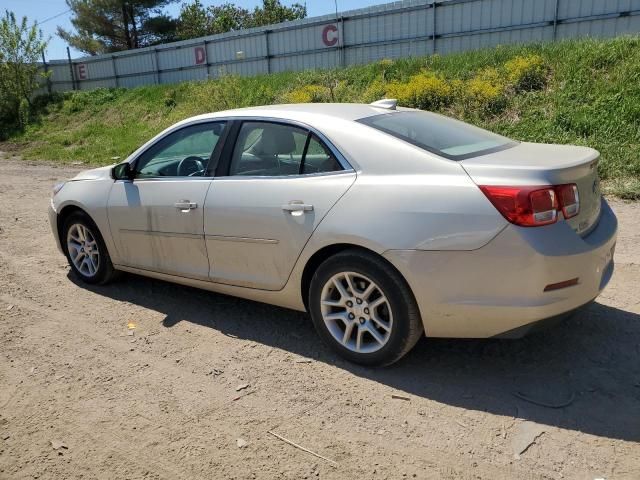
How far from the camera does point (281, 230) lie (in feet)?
11.6

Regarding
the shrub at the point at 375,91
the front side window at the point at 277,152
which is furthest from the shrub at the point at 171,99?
the front side window at the point at 277,152

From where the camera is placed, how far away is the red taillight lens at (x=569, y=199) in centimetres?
293

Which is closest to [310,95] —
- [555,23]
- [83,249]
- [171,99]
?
[555,23]

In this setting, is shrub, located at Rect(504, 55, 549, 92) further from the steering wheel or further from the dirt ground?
the steering wheel

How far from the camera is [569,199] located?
2973mm

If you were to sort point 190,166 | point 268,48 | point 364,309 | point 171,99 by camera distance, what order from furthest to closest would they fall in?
point 171,99
point 268,48
point 190,166
point 364,309

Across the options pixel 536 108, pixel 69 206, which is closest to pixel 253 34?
pixel 536 108

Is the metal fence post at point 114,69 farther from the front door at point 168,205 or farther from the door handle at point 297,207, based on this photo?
the door handle at point 297,207

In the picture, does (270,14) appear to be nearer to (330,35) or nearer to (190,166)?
(330,35)

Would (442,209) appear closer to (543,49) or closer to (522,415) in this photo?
(522,415)

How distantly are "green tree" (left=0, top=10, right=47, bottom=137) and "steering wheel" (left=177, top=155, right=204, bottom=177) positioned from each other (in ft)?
84.4

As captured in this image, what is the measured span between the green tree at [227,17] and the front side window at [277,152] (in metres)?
45.3

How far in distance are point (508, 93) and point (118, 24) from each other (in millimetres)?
36532

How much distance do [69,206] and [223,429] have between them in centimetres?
310
